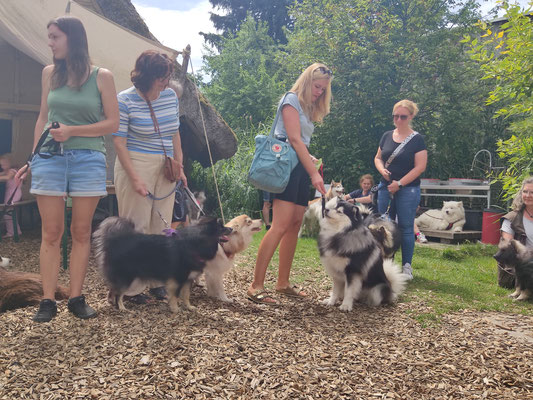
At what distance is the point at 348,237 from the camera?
3.88 metres

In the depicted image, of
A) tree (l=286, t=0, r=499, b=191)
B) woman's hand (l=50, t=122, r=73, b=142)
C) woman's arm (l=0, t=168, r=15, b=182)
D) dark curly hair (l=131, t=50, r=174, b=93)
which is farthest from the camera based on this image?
tree (l=286, t=0, r=499, b=191)

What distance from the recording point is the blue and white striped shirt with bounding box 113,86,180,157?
3379mm

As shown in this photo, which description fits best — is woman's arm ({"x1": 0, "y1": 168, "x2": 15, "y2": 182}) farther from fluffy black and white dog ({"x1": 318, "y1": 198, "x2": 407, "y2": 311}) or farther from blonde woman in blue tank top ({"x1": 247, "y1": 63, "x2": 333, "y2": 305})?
fluffy black and white dog ({"x1": 318, "y1": 198, "x2": 407, "y2": 311})

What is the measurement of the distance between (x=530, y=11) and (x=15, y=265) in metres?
6.63

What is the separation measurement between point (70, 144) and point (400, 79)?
8.55m

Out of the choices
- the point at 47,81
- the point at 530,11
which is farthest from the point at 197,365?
the point at 530,11

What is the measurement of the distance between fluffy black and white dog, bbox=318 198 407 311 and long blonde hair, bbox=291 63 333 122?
2.78 ft

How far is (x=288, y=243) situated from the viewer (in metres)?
4.08

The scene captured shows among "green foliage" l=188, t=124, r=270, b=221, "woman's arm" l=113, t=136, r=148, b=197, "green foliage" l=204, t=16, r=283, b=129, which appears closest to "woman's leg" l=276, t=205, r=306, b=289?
"woman's arm" l=113, t=136, r=148, b=197

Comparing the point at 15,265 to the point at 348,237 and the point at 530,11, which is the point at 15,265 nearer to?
the point at 348,237

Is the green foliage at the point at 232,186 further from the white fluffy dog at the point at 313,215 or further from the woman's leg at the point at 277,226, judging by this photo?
the woman's leg at the point at 277,226

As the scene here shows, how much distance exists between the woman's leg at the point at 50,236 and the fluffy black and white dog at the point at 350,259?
2.17 meters

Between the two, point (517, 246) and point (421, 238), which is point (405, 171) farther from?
point (421, 238)

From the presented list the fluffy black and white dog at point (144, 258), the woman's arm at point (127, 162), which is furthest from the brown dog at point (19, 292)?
the woman's arm at point (127, 162)
